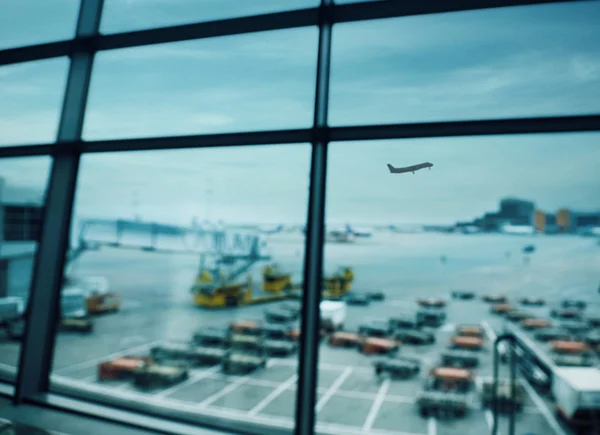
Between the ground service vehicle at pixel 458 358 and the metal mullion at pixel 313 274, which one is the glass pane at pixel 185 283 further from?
the ground service vehicle at pixel 458 358

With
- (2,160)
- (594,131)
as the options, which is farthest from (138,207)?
(594,131)

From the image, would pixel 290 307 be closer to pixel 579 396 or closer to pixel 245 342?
pixel 245 342

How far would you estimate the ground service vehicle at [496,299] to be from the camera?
2.41 metres

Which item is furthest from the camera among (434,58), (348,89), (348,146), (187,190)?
(187,190)

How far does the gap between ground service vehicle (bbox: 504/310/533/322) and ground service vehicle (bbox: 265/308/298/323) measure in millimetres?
1128

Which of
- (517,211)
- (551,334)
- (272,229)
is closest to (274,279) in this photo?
(272,229)

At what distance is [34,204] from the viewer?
2.78 m

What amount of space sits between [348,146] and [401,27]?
2.91ft

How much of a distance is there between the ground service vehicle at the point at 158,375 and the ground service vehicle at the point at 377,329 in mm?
1050

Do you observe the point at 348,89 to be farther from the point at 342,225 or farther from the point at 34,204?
the point at 34,204

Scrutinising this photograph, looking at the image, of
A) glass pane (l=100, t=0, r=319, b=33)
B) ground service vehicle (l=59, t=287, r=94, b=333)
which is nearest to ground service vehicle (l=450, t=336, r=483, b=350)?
glass pane (l=100, t=0, r=319, b=33)

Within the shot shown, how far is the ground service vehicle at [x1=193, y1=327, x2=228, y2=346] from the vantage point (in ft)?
8.80

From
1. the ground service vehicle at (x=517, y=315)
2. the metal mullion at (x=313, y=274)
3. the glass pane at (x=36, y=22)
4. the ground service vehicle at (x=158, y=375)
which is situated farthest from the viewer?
the glass pane at (x=36, y=22)

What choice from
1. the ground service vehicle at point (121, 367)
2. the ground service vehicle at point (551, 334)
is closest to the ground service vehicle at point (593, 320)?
the ground service vehicle at point (551, 334)
